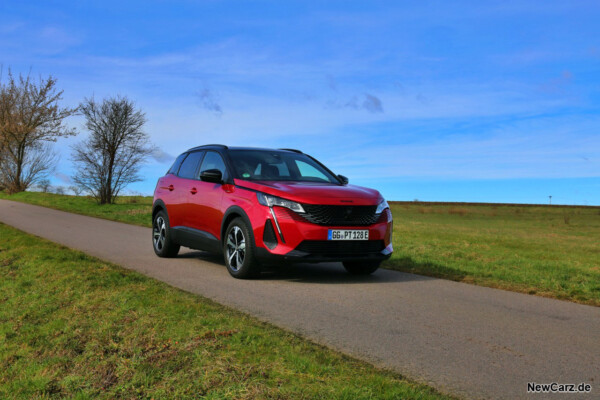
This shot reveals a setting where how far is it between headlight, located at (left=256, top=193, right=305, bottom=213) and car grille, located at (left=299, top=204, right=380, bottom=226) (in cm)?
9

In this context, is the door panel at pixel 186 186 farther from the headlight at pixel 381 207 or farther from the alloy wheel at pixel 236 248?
the headlight at pixel 381 207

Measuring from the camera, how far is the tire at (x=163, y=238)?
1017cm

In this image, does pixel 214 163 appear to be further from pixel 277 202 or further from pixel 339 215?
pixel 339 215

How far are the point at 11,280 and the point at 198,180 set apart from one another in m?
3.19

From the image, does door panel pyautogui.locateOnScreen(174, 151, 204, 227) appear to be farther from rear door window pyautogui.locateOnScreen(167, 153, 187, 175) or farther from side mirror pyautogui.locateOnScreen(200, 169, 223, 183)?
side mirror pyautogui.locateOnScreen(200, 169, 223, 183)

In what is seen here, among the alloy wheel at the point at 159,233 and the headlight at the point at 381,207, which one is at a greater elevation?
the headlight at the point at 381,207

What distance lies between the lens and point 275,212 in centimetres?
738

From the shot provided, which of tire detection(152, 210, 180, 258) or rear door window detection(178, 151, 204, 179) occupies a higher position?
rear door window detection(178, 151, 204, 179)

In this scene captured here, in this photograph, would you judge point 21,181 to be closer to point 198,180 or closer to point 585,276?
point 198,180

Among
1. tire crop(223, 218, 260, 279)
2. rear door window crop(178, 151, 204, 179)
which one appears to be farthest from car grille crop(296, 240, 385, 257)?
rear door window crop(178, 151, 204, 179)

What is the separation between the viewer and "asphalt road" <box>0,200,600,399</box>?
3992 mm

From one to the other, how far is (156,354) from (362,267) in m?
4.81

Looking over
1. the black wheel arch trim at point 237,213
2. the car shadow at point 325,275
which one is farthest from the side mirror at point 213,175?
the car shadow at point 325,275

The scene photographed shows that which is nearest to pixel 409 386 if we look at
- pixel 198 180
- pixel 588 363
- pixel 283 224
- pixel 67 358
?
pixel 588 363
